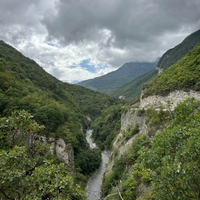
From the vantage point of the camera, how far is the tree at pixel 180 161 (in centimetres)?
462

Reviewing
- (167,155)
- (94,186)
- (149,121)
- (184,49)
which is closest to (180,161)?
(167,155)

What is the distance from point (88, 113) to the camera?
10981cm

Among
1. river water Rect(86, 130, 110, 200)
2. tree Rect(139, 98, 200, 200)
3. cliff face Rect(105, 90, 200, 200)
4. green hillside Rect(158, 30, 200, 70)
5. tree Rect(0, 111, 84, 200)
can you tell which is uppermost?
green hillside Rect(158, 30, 200, 70)

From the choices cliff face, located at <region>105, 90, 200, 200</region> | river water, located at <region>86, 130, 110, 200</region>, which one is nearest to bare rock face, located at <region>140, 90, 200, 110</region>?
cliff face, located at <region>105, 90, 200, 200</region>

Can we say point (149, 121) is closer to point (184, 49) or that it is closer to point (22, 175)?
point (22, 175)

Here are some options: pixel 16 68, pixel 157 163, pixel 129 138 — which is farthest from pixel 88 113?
pixel 157 163

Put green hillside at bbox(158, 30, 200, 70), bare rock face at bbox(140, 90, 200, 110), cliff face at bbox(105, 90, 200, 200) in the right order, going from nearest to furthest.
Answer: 1. cliff face at bbox(105, 90, 200, 200)
2. bare rock face at bbox(140, 90, 200, 110)
3. green hillside at bbox(158, 30, 200, 70)

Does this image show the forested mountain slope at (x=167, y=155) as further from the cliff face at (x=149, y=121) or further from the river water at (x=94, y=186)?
the river water at (x=94, y=186)

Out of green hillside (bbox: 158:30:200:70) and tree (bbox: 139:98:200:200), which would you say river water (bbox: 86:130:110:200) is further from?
green hillside (bbox: 158:30:200:70)

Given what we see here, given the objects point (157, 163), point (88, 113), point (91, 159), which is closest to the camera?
point (157, 163)

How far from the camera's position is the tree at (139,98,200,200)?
4.62 metres

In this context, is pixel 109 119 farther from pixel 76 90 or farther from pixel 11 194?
pixel 76 90

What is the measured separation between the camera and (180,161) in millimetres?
5152

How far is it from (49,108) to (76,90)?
382ft
